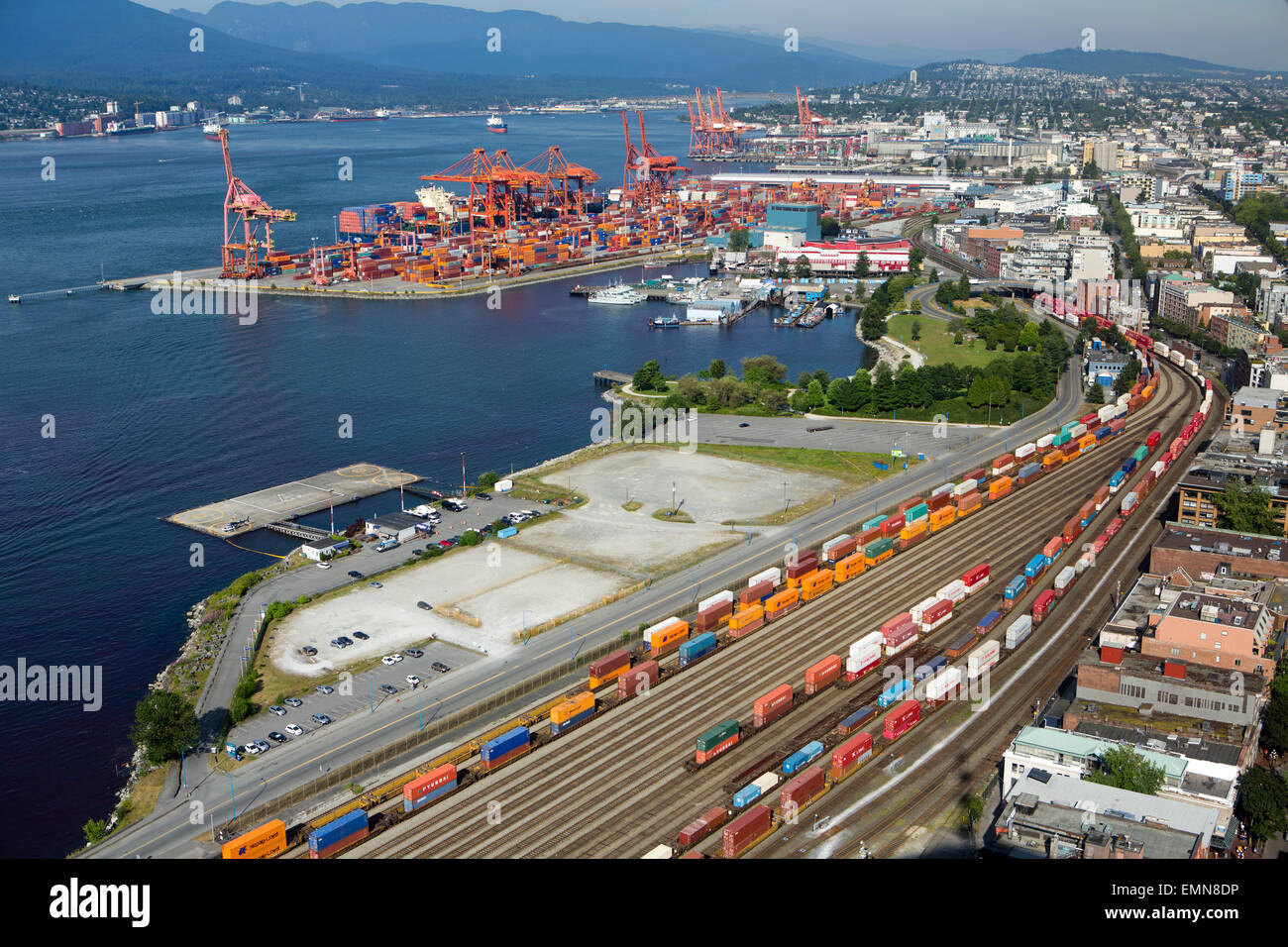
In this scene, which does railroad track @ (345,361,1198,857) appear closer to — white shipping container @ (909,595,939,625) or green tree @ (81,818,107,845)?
white shipping container @ (909,595,939,625)

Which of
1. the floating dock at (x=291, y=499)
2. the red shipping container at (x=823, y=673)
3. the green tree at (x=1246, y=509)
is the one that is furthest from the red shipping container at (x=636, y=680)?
the green tree at (x=1246, y=509)

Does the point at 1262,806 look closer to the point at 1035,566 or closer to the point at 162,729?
A: the point at 1035,566

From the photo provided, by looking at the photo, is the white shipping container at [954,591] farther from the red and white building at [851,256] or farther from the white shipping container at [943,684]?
the red and white building at [851,256]

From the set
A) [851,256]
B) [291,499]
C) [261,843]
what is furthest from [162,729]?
[851,256]

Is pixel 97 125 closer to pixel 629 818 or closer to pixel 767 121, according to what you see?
pixel 767 121

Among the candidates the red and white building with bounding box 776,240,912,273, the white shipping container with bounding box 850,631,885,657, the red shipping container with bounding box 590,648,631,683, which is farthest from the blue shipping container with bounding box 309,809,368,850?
the red and white building with bounding box 776,240,912,273
